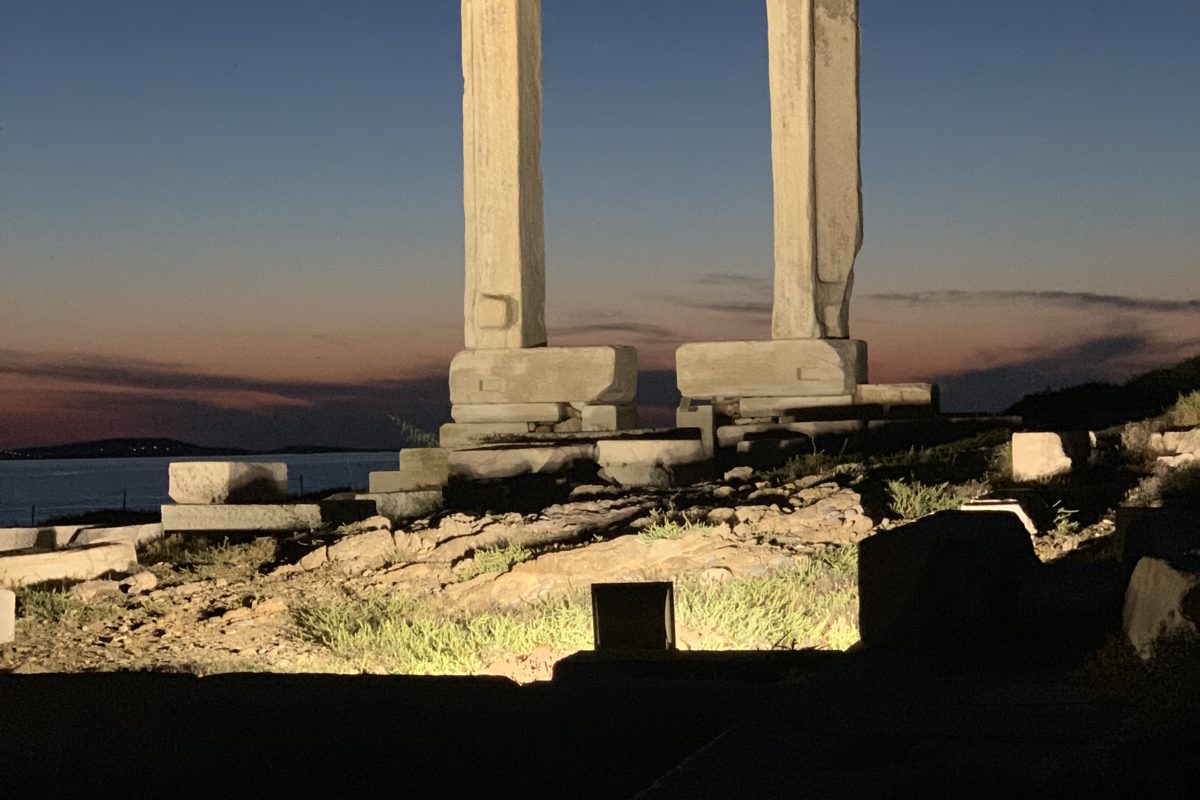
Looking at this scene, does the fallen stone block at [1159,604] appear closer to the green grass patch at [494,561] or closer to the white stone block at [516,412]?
the green grass patch at [494,561]

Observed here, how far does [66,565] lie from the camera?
426 inches

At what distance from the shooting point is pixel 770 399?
16.2 m

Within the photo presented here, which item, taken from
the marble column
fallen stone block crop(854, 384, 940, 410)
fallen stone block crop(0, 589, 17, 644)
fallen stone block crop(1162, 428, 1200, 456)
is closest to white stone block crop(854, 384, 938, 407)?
fallen stone block crop(854, 384, 940, 410)

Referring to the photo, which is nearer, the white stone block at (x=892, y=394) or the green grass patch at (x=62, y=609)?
the green grass patch at (x=62, y=609)

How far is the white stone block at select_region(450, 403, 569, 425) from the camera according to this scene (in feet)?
53.4

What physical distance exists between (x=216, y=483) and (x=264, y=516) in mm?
720

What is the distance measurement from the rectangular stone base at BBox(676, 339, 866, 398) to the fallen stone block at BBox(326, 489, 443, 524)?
12.3 ft

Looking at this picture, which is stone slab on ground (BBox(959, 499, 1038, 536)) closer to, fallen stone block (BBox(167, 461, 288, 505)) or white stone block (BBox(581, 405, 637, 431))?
white stone block (BBox(581, 405, 637, 431))

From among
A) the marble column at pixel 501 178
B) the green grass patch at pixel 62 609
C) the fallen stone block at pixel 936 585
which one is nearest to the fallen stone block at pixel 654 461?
the marble column at pixel 501 178

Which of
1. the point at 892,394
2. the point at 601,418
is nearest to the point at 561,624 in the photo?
the point at 601,418

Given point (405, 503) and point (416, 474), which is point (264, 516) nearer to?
point (405, 503)

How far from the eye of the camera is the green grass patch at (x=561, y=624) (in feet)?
23.7

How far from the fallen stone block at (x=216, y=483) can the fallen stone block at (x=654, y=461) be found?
3206 mm

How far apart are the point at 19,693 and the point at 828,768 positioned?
12.2 feet
